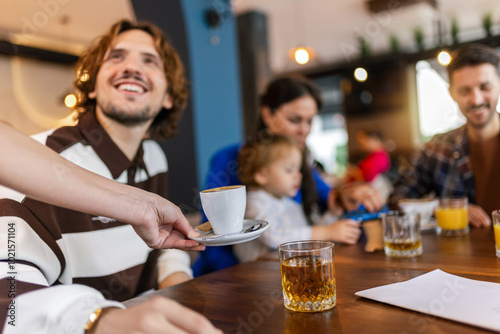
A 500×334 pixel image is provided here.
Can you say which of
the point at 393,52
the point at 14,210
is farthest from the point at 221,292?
Answer: the point at 393,52

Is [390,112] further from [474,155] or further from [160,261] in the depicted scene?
[160,261]

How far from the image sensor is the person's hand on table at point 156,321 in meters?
0.53

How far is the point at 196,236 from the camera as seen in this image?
34.8 inches

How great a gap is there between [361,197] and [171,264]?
796 millimetres

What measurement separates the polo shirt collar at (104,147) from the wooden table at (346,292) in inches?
17.6

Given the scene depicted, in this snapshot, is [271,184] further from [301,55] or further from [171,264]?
[301,55]

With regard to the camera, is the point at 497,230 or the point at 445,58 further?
the point at 445,58

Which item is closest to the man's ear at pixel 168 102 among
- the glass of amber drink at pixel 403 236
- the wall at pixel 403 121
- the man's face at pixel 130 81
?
the man's face at pixel 130 81

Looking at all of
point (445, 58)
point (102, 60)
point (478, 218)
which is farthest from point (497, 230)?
point (445, 58)

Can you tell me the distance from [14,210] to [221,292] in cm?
51

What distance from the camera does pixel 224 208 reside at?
891 millimetres

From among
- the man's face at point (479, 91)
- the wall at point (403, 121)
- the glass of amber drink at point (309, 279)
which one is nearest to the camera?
the glass of amber drink at point (309, 279)

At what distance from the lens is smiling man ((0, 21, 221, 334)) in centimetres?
61

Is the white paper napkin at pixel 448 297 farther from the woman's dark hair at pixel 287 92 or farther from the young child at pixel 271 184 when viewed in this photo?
the woman's dark hair at pixel 287 92
